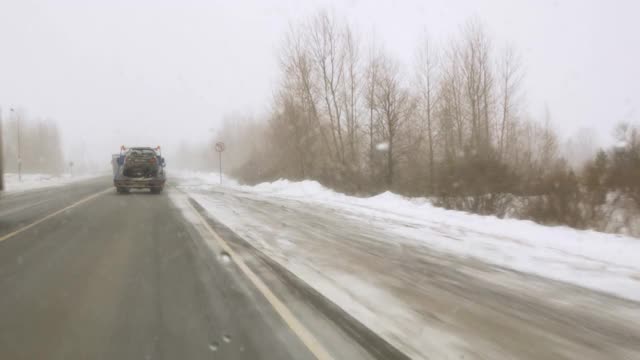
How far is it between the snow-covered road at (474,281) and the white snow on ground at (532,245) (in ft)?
0.06

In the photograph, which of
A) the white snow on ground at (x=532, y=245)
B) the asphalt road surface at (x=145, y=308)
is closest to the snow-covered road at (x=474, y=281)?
the white snow on ground at (x=532, y=245)

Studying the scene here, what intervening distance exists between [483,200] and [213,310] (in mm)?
10478

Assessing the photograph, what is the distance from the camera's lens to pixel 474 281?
19.1 feet

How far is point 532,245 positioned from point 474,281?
119 inches

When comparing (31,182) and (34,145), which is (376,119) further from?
(34,145)

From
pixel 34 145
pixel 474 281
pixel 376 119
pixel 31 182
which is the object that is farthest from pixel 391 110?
pixel 34 145

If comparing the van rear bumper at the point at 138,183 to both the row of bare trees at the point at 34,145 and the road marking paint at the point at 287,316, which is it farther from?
the row of bare trees at the point at 34,145

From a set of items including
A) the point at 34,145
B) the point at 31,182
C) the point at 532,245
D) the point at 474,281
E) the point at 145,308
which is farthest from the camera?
the point at 34,145

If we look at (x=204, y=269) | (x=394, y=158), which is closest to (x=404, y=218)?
(x=204, y=269)

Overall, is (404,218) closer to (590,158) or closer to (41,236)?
(590,158)

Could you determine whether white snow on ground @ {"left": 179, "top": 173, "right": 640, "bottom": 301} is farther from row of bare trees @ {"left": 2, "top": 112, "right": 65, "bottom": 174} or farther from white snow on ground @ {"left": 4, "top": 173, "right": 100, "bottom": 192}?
row of bare trees @ {"left": 2, "top": 112, "right": 65, "bottom": 174}

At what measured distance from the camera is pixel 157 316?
4.61 m

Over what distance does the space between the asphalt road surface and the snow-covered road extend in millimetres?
728

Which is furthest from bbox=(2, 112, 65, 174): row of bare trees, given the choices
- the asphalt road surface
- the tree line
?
the asphalt road surface
